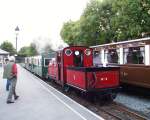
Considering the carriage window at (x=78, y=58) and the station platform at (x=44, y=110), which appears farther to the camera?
the carriage window at (x=78, y=58)

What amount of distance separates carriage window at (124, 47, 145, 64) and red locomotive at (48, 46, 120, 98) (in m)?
1.93

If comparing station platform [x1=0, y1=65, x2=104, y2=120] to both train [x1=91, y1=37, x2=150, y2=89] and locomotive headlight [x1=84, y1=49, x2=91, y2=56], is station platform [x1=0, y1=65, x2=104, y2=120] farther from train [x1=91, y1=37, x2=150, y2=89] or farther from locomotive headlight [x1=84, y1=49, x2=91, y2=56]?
locomotive headlight [x1=84, y1=49, x2=91, y2=56]

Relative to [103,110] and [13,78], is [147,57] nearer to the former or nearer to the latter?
[103,110]

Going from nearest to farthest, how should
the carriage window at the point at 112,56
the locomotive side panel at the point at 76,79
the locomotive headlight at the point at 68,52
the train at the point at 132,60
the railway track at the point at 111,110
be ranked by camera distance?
the railway track at the point at 111,110, the locomotive side panel at the point at 76,79, the train at the point at 132,60, the locomotive headlight at the point at 68,52, the carriage window at the point at 112,56

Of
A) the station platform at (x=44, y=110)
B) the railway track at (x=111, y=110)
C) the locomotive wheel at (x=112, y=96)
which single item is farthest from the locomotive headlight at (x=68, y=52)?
the locomotive wheel at (x=112, y=96)

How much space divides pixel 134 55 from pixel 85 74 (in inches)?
159

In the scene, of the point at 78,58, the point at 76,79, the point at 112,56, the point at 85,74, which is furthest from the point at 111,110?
the point at 112,56

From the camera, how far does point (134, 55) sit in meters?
17.2

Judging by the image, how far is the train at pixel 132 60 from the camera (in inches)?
626

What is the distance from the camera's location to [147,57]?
15719mm

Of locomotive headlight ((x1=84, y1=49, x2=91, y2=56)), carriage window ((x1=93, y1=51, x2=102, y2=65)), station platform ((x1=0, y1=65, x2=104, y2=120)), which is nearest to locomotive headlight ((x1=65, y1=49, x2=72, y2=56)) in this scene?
locomotive headlight ((x1=84, y1=49, x2=91, y2=56))

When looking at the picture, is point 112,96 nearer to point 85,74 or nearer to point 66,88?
point 85,74

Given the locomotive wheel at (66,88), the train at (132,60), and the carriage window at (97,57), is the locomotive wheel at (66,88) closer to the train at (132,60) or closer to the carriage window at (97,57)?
the train at (132,60)

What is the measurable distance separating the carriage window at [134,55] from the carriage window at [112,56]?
122cm
